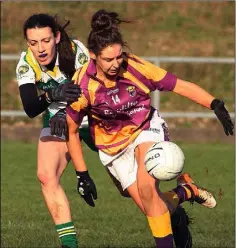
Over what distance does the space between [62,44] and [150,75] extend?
3.15 ft

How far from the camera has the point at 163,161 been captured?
Answer: 7441 mm

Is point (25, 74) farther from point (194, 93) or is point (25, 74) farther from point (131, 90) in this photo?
point (194, 93)

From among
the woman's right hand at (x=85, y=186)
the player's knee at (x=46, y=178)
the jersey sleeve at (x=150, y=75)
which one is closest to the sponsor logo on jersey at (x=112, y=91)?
the jersey sleeve at (x=150, y=75)

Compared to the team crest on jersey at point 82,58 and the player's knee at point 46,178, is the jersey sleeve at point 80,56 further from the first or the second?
the player's knee at point 46,178

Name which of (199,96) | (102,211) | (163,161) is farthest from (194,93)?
(102,211)

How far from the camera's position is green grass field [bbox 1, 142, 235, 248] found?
949cm

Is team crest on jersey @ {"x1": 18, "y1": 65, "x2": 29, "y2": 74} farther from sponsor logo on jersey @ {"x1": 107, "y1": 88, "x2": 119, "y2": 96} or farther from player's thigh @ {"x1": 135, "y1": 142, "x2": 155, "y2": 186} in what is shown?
player's thigh @ {"x1": 135, "y1": 142, "x2": 155, "y2": 186}

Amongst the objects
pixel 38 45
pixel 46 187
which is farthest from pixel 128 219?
pixel 38 45

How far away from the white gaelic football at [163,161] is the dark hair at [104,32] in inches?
32.5

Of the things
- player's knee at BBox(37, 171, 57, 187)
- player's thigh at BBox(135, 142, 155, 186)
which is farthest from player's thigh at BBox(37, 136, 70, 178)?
player's thigh at BBox(135, 142, 155, 186)

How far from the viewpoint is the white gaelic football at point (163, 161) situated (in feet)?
24.4

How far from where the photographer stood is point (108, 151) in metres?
7.83

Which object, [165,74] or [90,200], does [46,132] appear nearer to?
[90,200]

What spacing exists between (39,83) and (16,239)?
180 cm
